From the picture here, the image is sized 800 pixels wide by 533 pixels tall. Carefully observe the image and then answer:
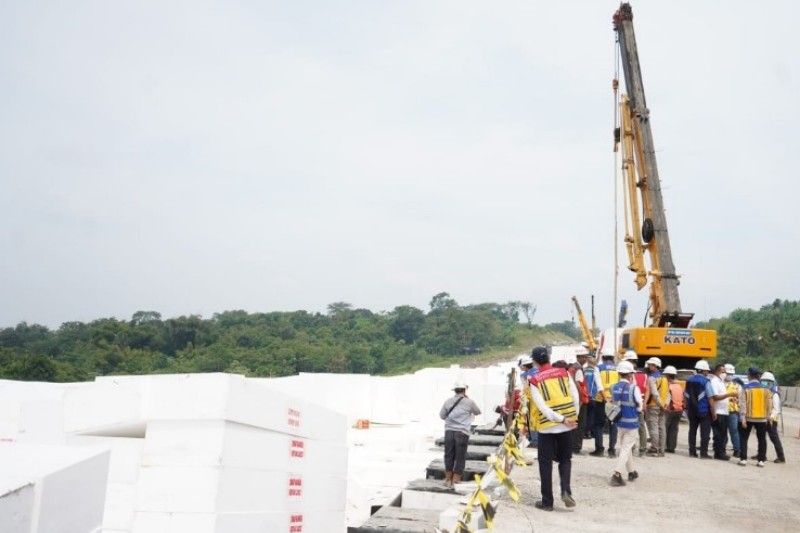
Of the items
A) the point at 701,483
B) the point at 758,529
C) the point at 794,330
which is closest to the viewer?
the point at 758,529

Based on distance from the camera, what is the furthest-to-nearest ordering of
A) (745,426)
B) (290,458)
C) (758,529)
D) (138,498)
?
(745,426) → (758,529) → (290,458) → (138,498)

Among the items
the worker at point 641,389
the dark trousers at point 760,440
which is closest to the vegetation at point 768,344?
the dark trousers at point 760,440

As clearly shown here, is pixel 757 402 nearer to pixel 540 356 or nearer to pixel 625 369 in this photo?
pixel 625 369

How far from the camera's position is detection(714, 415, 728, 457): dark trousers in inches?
483

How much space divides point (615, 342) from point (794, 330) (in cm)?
3690

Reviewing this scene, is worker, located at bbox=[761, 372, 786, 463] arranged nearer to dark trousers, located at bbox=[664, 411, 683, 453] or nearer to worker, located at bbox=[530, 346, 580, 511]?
dark trousers, located at bbox=[664, 411, 683, 453]

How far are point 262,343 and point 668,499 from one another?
177ft

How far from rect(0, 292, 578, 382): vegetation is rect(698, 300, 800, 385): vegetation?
2339 centimetres

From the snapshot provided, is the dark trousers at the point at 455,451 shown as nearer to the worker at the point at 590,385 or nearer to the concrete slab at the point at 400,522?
the concrete slab at the point at 400,522

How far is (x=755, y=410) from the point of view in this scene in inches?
461

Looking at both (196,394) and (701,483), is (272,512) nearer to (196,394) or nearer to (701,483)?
(196,394)

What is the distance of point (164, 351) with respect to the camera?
56.1 metres

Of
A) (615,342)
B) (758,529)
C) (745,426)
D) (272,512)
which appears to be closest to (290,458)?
(272,512)

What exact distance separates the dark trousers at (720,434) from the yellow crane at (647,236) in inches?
135
